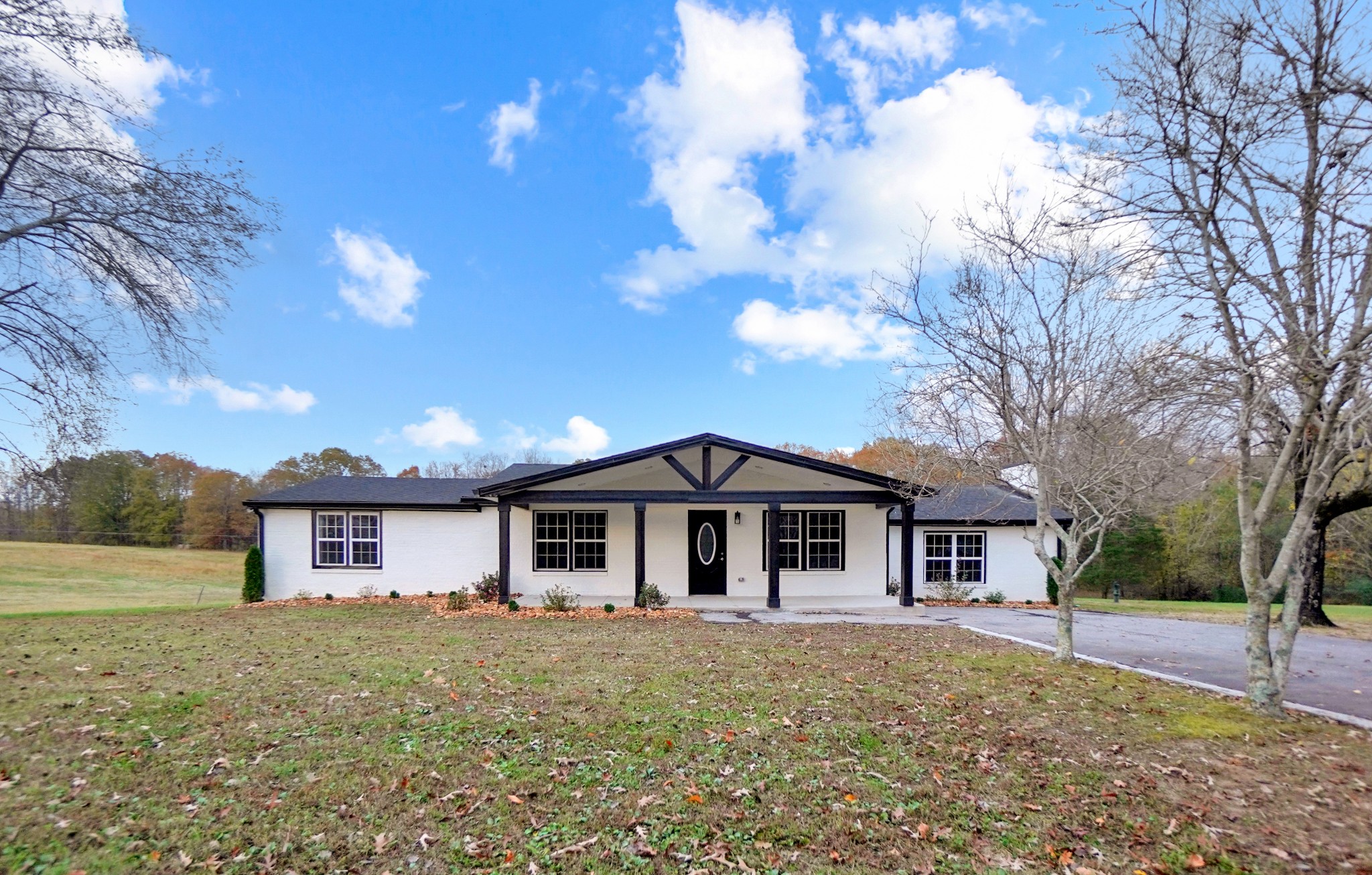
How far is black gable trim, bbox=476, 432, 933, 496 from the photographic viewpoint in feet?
46.1

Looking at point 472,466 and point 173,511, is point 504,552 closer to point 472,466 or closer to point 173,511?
point 173,511

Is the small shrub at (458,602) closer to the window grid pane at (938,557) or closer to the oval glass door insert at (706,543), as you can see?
the oval glass door insert at (706,543)

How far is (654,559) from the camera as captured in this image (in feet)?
53.1

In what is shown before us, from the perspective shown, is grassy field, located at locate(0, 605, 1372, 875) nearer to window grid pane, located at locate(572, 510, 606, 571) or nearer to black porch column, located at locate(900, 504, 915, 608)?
black porch column, located at locate(900, 504, 915, 608)

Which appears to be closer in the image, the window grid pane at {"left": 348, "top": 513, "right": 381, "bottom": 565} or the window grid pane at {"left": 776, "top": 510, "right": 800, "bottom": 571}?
the window grid pane at {"left": 776, "top": 510, "right": 800, "bottom": 571}

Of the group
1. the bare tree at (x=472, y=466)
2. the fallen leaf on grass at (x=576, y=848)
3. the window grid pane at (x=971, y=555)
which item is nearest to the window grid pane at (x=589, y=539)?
the window grid pane at (x=971, y=555)

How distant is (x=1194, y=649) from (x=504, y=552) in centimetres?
1349

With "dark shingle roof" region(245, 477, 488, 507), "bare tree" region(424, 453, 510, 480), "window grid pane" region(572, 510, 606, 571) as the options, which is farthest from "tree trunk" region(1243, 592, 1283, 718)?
"bare tree" region(424, 453, 510, 480)

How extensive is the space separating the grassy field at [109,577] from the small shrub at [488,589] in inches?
275

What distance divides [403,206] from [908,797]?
17.2 m

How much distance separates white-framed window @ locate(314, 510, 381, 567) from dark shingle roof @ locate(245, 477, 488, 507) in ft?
1.19

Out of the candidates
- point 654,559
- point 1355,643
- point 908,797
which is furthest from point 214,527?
point 1355,643

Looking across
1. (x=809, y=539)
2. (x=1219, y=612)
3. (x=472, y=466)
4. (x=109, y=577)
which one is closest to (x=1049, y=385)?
(x=809, y=539)

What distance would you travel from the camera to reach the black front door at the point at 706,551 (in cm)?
1619
